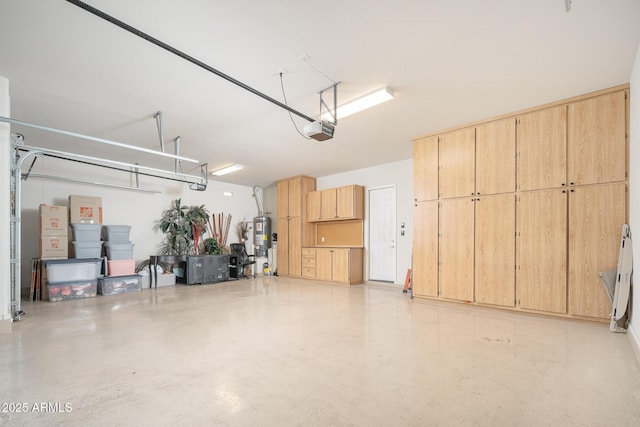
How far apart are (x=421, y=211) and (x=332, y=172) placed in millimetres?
3709

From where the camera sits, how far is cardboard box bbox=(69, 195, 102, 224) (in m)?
6.52

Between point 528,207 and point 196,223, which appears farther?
point 196,223

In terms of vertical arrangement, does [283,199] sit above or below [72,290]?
above

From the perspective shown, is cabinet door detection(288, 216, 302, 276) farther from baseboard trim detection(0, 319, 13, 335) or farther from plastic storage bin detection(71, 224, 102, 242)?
baseboard trim detection(0, 319, 13, 335)

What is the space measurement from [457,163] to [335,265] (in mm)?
4087

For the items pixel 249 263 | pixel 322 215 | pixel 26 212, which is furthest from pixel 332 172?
pixel 26 212

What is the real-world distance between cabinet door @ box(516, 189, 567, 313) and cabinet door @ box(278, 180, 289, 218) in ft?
20.9

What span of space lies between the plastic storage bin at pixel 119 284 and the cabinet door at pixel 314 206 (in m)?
4.61

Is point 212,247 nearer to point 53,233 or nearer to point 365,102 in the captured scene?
point 53,233

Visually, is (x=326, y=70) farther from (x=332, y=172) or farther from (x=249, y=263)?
(x=249, y=263)

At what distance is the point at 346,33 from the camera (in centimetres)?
291

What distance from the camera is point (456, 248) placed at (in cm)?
533

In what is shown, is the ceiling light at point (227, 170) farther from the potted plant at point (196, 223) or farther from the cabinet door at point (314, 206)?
the cabinet door at point (314, 206)

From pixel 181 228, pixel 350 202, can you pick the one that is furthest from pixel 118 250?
pixel 350 202
